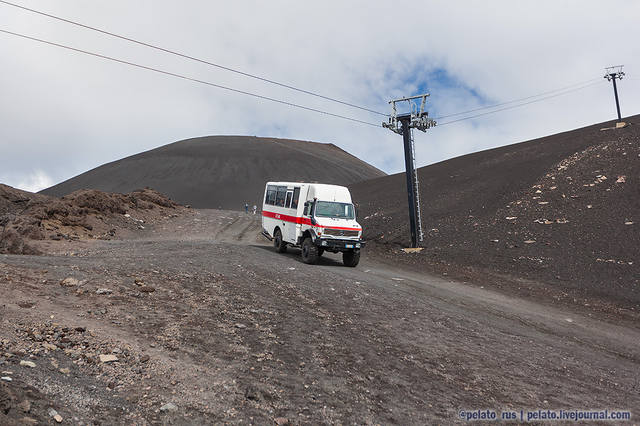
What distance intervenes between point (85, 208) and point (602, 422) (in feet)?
102

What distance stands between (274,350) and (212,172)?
86.2 metres

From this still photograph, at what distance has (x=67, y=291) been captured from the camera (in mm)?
8492

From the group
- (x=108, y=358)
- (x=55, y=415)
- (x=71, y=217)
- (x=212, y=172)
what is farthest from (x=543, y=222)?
(x=212, y=172)

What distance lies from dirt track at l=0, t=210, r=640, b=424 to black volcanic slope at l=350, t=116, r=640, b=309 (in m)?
6.46

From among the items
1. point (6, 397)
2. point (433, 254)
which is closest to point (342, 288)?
point (6, 397)

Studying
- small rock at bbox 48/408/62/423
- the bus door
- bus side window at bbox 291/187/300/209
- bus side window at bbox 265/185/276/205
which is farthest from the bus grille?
small rock at bbox 48/408/62/423

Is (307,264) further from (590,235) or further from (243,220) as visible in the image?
(243,220)

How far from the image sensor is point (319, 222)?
1734cm

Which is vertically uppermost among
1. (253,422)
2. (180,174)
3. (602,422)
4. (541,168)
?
(180,174)

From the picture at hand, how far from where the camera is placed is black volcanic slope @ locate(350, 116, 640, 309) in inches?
712

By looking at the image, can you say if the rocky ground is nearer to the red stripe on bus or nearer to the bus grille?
the red stripe on bus

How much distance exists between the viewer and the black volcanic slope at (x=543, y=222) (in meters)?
18.1

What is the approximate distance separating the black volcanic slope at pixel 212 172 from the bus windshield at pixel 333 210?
187 feet

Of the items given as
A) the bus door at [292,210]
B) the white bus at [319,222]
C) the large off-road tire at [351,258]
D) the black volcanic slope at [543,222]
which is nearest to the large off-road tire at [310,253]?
the white bus at [319,222]
